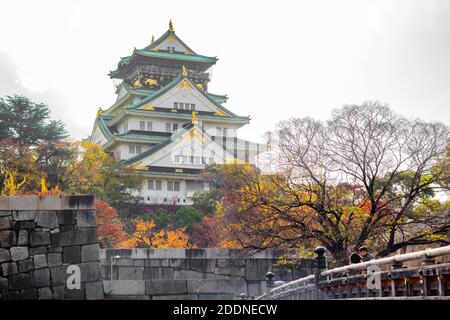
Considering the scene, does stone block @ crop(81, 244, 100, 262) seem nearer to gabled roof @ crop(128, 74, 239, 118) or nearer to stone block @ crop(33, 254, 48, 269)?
stone block @ crop(33, 254, 48, 269)

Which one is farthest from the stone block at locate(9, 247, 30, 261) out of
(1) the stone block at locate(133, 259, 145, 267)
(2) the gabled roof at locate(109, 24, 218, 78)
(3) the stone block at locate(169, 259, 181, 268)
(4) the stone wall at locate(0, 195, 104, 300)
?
(2) the gabled roof at locate(109, 24, 218, 78)

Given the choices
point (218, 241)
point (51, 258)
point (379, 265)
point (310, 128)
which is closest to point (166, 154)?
point (218, 241)

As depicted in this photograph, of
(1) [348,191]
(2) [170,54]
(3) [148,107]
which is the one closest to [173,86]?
(3) [148,107]

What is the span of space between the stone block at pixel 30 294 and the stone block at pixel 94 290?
97 centimetres

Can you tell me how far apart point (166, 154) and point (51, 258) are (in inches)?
1407

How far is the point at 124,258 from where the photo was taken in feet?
64.5

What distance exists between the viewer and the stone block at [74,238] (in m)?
14.7

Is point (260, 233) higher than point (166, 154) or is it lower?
lower

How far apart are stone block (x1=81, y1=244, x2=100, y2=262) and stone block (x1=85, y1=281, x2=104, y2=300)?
470mm

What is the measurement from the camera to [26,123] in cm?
4459

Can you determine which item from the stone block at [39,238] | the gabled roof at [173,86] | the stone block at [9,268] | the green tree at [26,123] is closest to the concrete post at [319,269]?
the stone block at [39,238]

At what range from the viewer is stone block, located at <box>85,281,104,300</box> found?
15008mm

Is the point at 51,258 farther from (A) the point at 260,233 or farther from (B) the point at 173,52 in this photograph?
(B) the point at 173,52

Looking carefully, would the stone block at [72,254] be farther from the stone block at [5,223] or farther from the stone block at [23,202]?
the stone block at [5,223]
